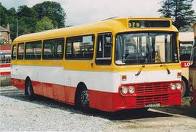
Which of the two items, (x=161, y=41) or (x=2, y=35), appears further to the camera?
(x=2, y=35)

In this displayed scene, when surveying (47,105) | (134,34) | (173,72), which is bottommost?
(47,105)

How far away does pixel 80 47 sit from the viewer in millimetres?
17969

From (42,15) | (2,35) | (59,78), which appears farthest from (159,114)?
(42,15)

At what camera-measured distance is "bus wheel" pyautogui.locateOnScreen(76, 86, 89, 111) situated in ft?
57.9

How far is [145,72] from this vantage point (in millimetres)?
15719

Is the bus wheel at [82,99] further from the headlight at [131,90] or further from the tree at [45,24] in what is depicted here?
the tree at [45,24]

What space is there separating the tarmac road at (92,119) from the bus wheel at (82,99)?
25 cm

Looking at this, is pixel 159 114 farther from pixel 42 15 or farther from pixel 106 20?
pixel 42 15

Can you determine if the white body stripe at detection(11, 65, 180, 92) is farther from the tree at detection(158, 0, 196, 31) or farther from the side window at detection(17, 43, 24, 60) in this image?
the tree at detection(158, 0, 196, 31)

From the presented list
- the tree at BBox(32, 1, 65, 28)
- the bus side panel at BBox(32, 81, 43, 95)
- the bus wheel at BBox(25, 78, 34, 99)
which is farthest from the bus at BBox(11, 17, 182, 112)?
the tree at BBox(32, 1, 65, 28)

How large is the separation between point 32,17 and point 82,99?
171847 millimetres

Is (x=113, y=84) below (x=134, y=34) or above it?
below

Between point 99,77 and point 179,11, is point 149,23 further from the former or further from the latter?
point 179,11

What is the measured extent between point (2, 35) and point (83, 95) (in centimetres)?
15406
